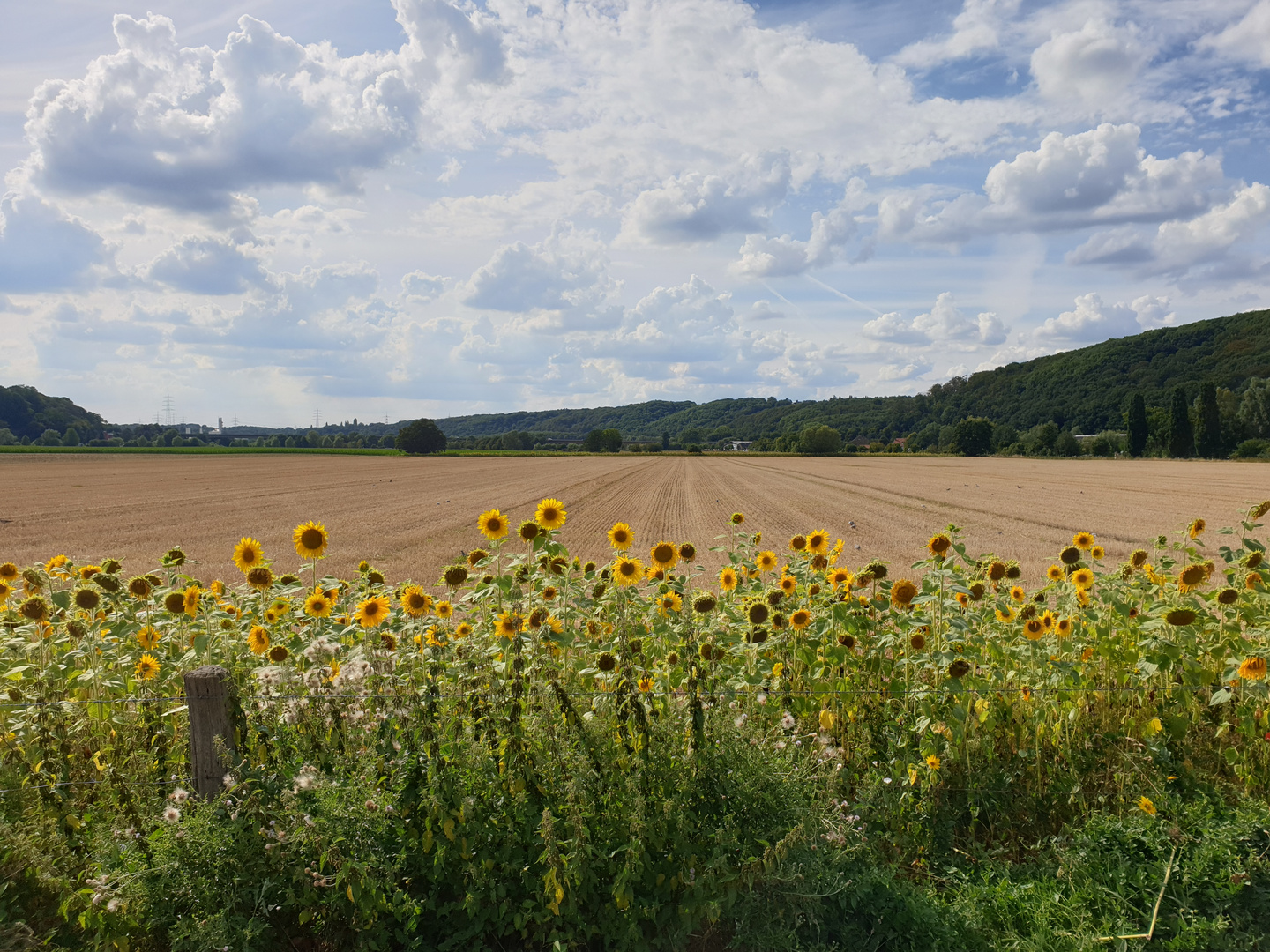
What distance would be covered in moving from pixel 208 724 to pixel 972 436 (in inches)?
5124

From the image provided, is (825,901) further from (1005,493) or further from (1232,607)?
(1005,493)

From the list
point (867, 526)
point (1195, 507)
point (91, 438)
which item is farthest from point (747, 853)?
point (91, 438)

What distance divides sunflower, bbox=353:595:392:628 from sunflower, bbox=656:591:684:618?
1.68 metres

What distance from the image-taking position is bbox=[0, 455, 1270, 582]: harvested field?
68.1 feet

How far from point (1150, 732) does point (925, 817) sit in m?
1.64

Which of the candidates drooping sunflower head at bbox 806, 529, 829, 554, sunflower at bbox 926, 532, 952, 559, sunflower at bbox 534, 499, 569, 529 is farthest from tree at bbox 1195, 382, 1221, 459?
sunflower at bbox 534, 499, 569, 529

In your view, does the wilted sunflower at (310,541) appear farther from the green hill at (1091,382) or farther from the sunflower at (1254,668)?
the green hill at (1091,382)

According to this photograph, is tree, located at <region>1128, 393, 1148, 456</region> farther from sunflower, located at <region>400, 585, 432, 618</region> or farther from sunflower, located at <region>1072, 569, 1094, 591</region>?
sunflower, located at <region>400, 585, 432, 618</region>

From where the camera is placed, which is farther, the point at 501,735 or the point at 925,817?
the point at 925,817

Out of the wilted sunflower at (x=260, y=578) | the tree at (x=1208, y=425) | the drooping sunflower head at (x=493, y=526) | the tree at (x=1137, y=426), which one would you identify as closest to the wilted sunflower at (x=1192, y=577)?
the drooping sunflower head at (x=493, y=526)

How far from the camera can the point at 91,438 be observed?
12538 centimetres

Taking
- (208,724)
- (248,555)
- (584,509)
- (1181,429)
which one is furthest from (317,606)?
(1181,429)

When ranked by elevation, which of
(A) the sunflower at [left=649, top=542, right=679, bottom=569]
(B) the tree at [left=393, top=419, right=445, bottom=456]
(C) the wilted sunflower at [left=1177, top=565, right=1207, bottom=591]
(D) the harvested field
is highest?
(B) the tree at [left=393, top=419, right=445, bottom=456]

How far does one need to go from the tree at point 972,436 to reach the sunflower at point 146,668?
127695 millimetres
